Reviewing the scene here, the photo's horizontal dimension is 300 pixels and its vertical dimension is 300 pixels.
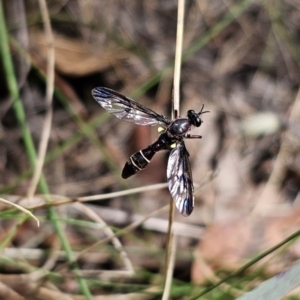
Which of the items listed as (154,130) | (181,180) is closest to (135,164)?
(181,180)

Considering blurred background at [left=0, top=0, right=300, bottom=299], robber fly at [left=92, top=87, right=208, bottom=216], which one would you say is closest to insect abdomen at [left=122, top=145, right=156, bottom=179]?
robber fly at [left=92, top=87, right=208, bottom=216]

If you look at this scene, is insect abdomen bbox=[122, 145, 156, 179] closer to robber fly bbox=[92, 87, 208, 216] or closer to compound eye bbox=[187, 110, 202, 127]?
robber fly bbox=[92, 87, 208, 216]

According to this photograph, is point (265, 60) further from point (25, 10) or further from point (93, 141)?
point (25, 10)

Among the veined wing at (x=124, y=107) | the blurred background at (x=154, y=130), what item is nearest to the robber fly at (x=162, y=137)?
the veined wing at (x=124, y=107)

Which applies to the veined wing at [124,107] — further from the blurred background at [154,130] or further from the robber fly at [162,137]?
the blurred background at [154,130]

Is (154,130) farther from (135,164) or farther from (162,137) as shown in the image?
(135,164)

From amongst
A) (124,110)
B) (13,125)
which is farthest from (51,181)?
(124,110)
